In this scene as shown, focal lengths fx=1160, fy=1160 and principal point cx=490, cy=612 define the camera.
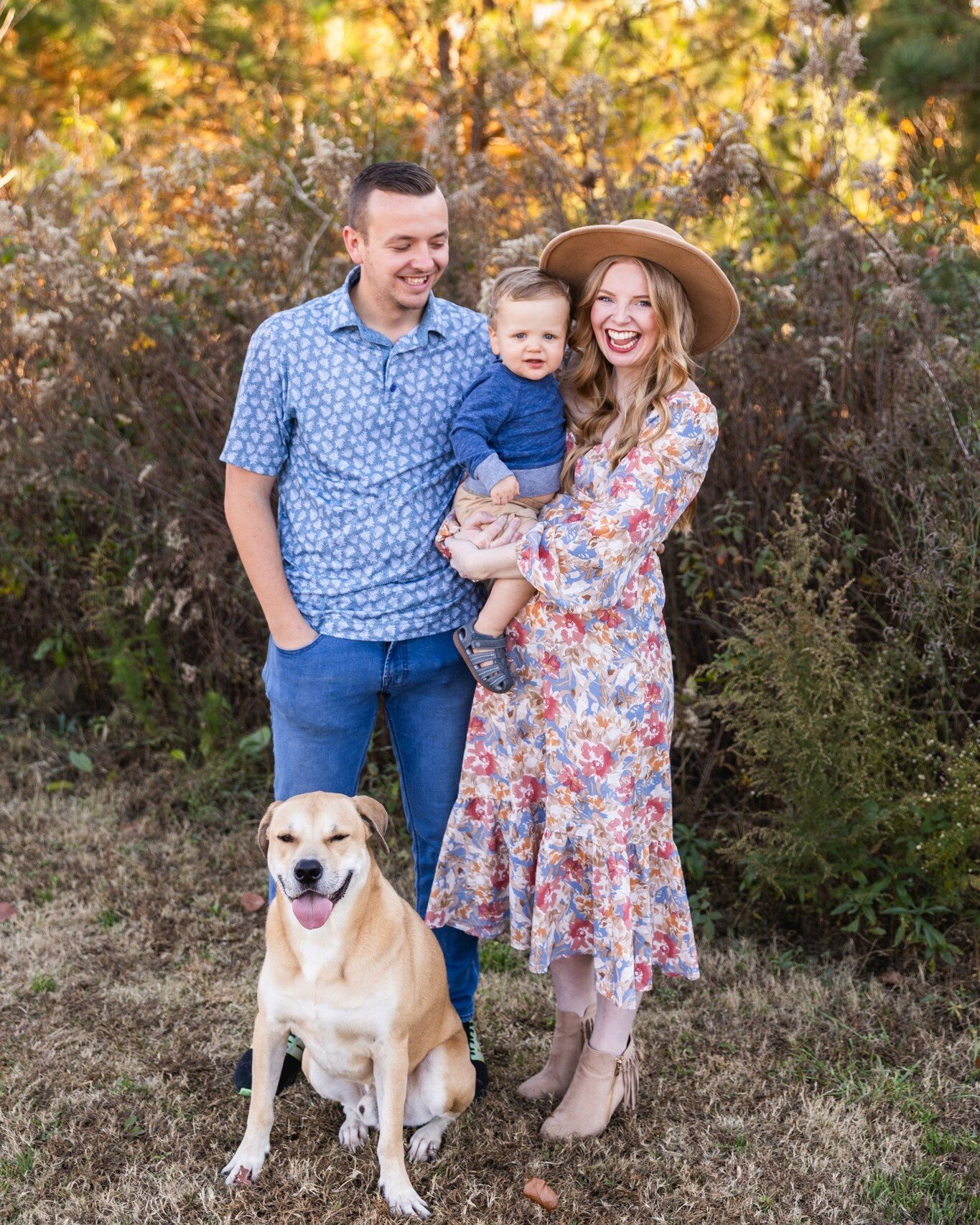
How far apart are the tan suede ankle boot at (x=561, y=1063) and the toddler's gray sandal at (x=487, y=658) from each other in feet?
3.54

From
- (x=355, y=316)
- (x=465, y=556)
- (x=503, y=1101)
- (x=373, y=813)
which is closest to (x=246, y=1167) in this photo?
(x=503, y=1101)

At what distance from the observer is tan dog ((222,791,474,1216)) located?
2.88 metres

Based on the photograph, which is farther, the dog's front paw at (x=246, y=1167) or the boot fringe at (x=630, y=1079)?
the boot fringe at (x=630, y=1079)

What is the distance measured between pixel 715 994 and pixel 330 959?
172cm

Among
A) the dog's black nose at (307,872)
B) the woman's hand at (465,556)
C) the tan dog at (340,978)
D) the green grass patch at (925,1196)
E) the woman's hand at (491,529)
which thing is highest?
the woman's hand at (491,529)

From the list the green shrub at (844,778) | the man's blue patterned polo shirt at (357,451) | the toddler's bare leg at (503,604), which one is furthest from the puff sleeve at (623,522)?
the green shrub at (844,778)

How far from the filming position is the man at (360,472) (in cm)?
310

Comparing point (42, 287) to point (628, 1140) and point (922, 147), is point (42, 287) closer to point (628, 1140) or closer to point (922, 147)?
point (628, 1140)

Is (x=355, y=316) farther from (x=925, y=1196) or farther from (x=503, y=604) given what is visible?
(x=925, y=1196)

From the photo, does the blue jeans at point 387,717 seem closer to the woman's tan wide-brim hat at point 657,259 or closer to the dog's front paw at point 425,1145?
the dog's front paw at point 425,1145

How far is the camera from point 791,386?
4750 millimetres

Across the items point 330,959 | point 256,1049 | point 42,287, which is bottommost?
point 256,1049

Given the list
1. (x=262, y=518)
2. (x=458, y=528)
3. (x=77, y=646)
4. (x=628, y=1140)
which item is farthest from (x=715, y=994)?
(x=77, y=646)

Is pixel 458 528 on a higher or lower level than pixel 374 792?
higher
